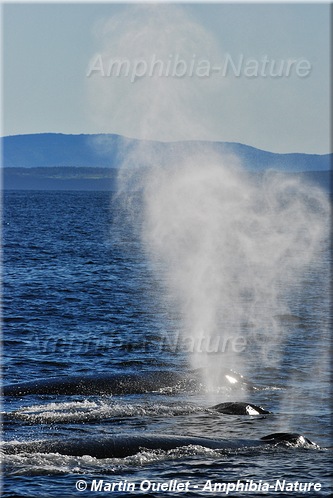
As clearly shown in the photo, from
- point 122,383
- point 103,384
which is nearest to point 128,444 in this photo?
point 103,384

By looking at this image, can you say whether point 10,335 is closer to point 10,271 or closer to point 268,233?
point 10,271

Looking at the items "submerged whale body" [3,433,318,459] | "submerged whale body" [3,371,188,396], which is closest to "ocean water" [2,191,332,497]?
"submerged whale body" [3,433,318,459]

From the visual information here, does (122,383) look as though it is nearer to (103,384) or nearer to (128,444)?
(103,384)

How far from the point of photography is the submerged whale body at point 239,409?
30703 millimetres

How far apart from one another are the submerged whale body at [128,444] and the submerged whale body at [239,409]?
12.1 feet

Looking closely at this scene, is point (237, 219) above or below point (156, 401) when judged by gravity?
above

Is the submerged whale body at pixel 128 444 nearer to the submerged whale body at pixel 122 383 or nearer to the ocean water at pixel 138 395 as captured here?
the ocean water at pixel 138 395

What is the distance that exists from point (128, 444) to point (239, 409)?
20.7ft

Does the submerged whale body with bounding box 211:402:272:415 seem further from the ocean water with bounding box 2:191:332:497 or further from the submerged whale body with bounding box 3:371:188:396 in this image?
the submerged whale body with bounding box 3:371:188:396

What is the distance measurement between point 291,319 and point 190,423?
23637 millimetres

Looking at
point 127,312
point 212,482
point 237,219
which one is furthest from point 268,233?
point 212,482

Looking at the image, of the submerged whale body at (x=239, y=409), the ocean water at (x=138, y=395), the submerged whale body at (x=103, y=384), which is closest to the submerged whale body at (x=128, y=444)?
the ocean water at (x=138, y=395)

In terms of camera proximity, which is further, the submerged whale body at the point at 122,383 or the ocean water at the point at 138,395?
the submerged whale body at the point at 122,383

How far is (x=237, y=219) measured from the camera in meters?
163
